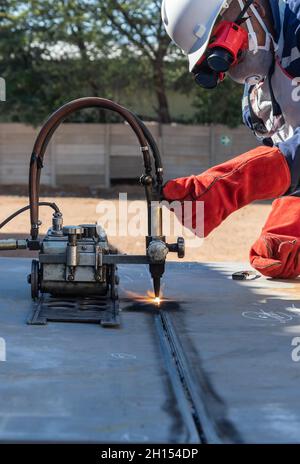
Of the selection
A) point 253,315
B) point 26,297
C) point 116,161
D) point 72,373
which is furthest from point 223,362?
point 116,161

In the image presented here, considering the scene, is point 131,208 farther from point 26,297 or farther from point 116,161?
point 26,297

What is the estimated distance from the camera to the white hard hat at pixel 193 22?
14.5 ft

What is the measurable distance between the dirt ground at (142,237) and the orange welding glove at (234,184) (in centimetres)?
600

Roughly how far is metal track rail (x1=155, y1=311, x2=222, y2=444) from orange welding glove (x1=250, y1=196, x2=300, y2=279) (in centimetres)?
140

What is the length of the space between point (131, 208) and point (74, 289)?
36.6 feet

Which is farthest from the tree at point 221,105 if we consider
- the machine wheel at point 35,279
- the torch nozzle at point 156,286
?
the machine wheel at point 35,279

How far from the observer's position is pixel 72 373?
3074mm

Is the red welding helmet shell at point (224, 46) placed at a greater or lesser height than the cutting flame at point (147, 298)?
greater

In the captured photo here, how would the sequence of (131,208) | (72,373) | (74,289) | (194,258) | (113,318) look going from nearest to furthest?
1. (72,373)
2. (113,318)
3. (74,289)
4. (194,258)
5. (131,208)

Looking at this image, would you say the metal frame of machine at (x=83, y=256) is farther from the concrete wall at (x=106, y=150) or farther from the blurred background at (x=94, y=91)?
the concrete wall at (x=106, y=150)

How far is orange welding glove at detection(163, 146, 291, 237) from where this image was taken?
3.94m

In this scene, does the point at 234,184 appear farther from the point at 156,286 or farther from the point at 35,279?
the point at 35,279

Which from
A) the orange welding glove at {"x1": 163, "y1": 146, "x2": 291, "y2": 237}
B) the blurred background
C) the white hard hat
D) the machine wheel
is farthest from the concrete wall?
the orange welding glove at {"x1": 163, "y1": 146, "x2": 291, "y2": 237}

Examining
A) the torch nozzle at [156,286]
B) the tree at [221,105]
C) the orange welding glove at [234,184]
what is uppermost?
the tree at [221,105]
